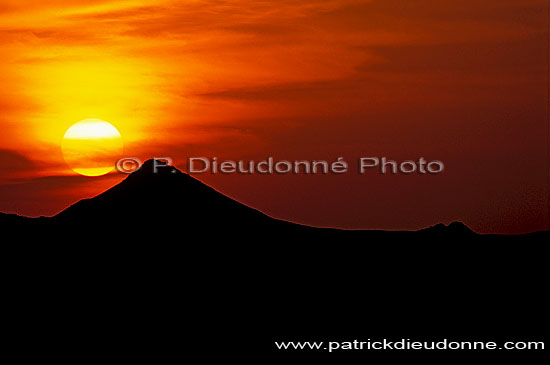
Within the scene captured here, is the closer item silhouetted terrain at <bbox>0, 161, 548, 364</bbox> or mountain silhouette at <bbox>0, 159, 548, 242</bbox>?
silhouetted terrain at <bbox>0, 161, 548, 364</bbox>

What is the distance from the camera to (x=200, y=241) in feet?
216

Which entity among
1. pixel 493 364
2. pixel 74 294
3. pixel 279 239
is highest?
pixel 279 239

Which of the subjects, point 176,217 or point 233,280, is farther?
point 176,217

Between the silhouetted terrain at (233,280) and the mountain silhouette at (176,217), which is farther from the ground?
the mountain silhouette at (176,217)

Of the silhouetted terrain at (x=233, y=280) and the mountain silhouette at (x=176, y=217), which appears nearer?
the silhouetted terrain at (x=233, y=280)

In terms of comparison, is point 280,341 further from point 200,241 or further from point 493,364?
point 200,241

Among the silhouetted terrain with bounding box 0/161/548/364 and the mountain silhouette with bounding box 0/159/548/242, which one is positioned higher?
the mountain silhouette with bounding box 0/159/548/242

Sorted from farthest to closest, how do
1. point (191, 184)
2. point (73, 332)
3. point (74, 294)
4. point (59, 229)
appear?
point (191, 184) < point (59, 229) < point (74, 294) < point (73, 332)

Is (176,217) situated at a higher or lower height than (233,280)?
higher

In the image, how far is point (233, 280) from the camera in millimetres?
60500

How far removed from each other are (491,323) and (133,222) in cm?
2424

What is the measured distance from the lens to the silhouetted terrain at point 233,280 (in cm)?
5203

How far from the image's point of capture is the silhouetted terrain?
2048 inches

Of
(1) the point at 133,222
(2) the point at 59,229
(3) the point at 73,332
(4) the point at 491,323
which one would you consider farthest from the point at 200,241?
(4) the point at 491,323
